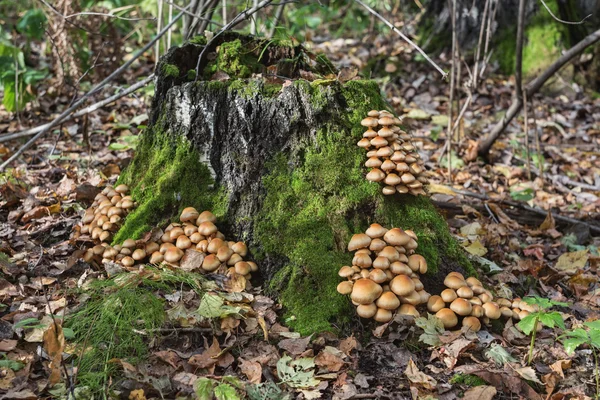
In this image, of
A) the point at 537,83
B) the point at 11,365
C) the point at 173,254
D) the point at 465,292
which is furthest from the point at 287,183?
the point at 537,83

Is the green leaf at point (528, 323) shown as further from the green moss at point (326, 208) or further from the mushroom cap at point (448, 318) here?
the green moss at point (326, 208)

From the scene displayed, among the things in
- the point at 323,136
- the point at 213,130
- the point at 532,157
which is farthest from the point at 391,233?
the point at 532,157

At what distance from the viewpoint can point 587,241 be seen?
5793mm

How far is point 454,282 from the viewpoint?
3682mm

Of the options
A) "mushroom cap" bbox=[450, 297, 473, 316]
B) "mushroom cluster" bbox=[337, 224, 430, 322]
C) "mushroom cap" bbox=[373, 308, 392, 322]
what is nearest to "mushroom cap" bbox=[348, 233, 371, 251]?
"mushroom cluster" bbox=[337, 224, 430, 322]

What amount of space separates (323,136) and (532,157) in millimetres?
5226

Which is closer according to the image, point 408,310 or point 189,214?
point 408,310

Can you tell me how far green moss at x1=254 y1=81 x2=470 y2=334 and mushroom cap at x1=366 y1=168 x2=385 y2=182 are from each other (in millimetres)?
60

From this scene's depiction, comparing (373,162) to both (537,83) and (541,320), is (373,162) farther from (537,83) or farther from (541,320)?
(537,83)

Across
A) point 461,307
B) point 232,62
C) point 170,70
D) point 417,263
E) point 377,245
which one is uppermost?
point 232,62

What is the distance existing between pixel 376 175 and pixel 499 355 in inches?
59.7

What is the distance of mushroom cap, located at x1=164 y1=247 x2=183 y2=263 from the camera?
3862 millimetres

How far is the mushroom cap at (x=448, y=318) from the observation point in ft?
11.4

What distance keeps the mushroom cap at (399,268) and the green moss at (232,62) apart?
2.26 metres
